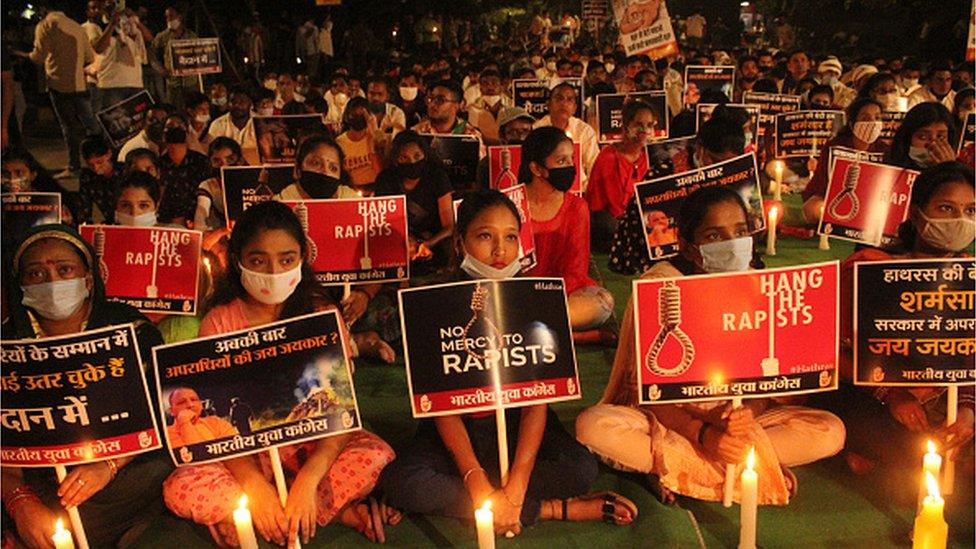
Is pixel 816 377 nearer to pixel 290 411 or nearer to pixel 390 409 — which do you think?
pixel 290 411

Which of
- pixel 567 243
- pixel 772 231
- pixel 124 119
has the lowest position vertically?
pixel 772 231

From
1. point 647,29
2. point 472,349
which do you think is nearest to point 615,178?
point 472,349

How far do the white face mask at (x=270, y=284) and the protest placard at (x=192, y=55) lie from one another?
9.48 m

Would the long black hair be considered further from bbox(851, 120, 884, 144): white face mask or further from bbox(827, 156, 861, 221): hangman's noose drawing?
bbox(851, 120, 884, 144): white face mask

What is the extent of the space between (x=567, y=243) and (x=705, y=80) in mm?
7126

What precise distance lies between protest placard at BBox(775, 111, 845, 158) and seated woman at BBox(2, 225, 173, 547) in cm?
659

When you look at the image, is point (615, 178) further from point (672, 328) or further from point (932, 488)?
point (932, 488)

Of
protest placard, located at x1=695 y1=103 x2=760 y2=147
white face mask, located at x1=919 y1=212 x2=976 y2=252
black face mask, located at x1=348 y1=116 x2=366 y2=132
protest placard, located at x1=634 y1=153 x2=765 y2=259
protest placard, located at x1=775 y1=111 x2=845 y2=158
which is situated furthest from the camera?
protest placard, located at x1=695 y1=103 x2=760 y2=147

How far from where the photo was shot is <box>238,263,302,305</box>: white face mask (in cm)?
376

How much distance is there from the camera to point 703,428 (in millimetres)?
3623

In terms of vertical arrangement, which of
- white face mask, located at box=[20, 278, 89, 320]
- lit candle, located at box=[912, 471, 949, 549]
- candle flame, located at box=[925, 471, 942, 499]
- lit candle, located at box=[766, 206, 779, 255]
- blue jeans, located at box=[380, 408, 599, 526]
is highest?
white face mask, located at box=[20, 278, 89, 320]

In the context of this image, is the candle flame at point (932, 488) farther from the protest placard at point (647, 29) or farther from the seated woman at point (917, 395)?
the protest placard at point (647, 29)

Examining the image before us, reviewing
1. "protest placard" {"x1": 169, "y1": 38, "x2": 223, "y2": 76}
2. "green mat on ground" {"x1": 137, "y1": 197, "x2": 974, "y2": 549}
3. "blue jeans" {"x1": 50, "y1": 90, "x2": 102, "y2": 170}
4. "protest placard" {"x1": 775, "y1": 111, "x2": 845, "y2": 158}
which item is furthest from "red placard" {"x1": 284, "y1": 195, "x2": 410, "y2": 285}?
"protest placard" {"x1": 169, "y1": 38, "x2": 223, "y2": 76}

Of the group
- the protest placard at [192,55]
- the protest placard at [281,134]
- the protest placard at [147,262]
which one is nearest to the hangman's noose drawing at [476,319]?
the protest placard at [147,262]
